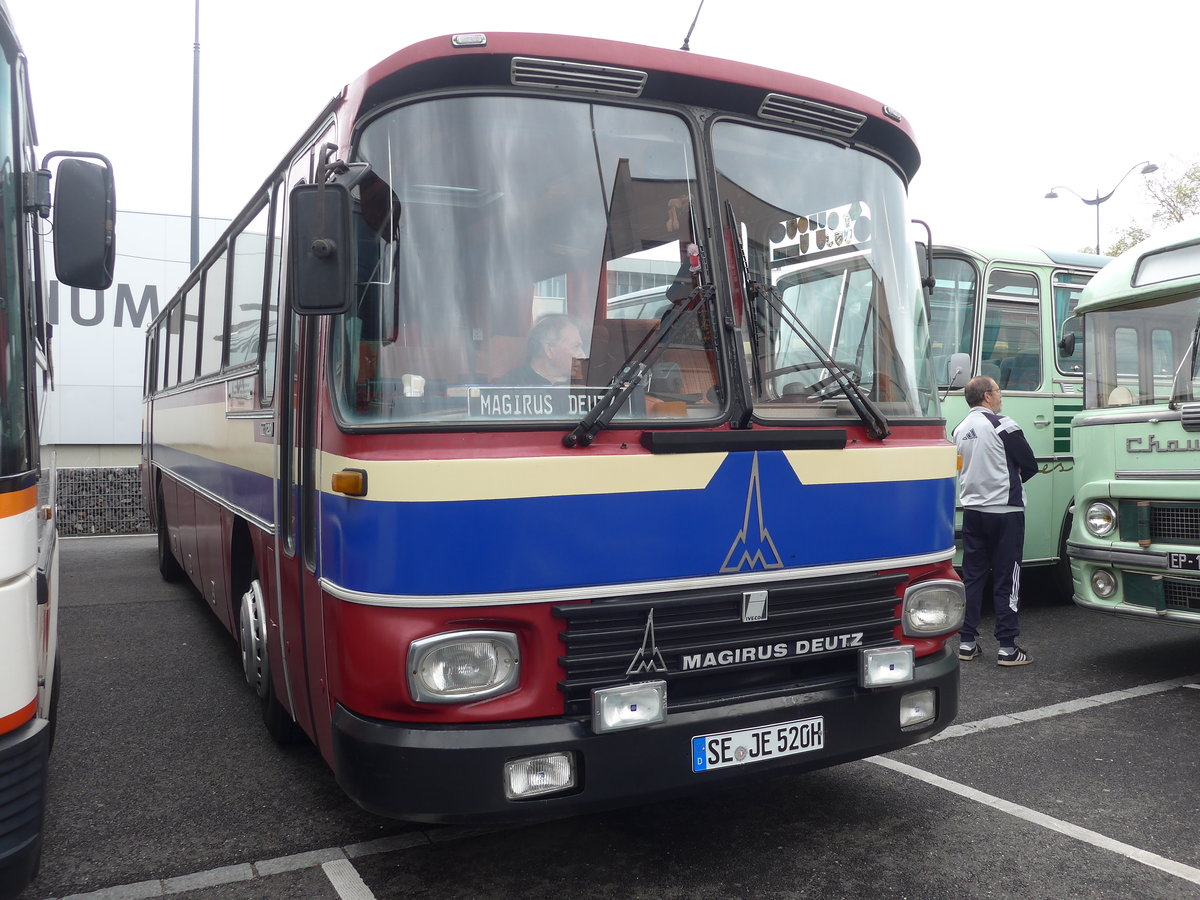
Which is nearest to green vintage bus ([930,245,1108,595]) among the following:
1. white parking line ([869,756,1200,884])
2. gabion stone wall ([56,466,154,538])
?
white parking line ([869,756,1200,884])

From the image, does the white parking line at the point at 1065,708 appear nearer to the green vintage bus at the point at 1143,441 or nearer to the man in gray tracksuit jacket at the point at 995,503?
the green vintage bus at the point at 1143,441

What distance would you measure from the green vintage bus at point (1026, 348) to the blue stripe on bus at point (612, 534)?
5109mm

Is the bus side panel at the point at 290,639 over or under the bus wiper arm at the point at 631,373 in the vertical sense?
under

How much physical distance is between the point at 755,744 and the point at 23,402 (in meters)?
2.49

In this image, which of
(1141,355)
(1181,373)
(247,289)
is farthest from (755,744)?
(1141,355)

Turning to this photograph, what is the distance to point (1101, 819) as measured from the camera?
165 inches

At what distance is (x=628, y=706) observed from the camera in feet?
10.7

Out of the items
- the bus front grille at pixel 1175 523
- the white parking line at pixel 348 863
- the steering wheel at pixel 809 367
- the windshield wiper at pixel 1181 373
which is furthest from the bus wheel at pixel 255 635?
the windshield wiper at pixel 1181 373

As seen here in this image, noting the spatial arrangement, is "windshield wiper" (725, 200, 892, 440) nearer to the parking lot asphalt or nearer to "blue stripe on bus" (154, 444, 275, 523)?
the parking lot asphalt

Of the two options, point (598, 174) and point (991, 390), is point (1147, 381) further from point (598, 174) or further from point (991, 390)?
point (598, 174)

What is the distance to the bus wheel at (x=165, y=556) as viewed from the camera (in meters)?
10.3

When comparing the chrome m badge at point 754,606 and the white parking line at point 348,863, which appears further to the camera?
the white parking line at point 348,863

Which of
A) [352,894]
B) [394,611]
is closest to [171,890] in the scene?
[352,894]

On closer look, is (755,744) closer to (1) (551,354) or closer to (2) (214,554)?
(1) (551,354)
